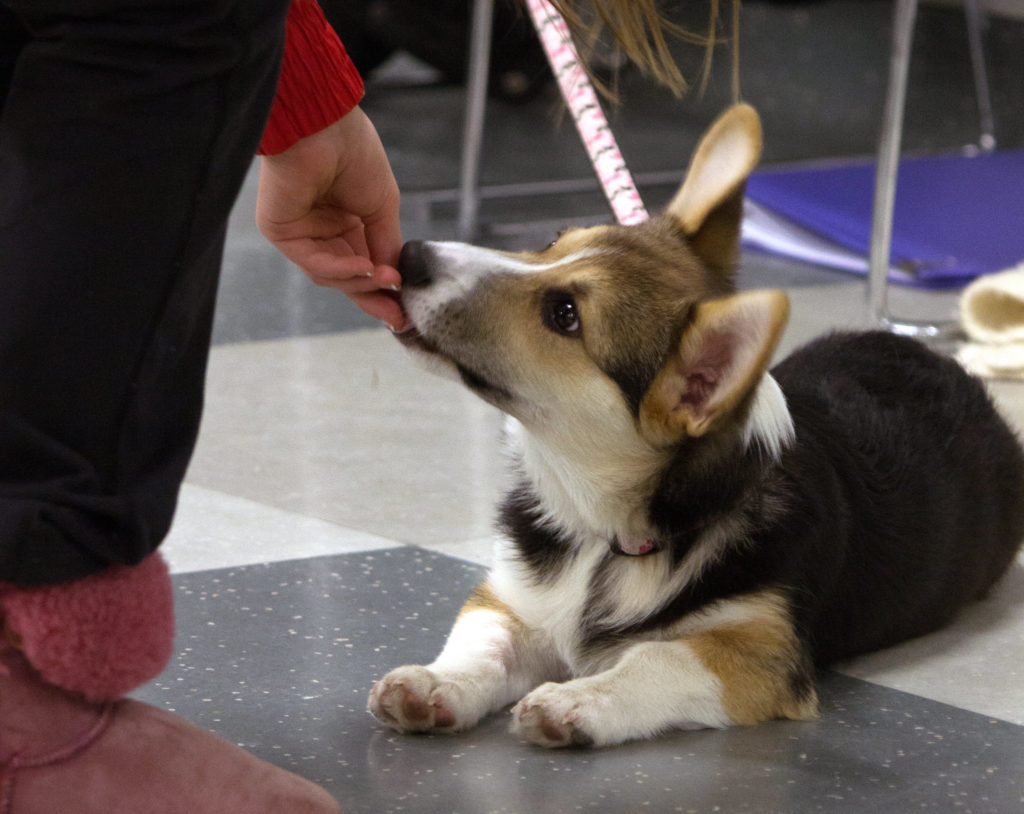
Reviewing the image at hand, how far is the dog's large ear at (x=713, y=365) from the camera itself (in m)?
1.64

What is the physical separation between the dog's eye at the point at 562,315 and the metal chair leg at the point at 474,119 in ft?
10.5

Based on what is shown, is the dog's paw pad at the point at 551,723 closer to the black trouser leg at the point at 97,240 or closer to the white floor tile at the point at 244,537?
the black trouser leg at the point at 97,240

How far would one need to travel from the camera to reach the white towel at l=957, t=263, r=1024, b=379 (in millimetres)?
3771

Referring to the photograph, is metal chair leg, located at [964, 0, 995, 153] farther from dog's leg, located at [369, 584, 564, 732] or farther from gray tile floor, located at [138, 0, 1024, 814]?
dog's leg, located at [369, 584, 564, 732]

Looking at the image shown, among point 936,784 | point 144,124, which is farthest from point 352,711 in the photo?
point 144,124

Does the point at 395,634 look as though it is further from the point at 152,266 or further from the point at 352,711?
the point at 152,266

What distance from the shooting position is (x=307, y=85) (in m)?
1.67

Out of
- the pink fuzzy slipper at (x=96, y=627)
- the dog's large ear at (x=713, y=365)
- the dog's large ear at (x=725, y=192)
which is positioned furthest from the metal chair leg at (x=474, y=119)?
the pink fuzzy slipper at (x=96, y=627)

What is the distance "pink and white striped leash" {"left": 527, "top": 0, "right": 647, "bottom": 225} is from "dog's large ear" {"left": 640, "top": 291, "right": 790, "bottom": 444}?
1.79 ft

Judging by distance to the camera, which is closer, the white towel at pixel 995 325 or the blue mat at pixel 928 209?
the white towel at pixel 995 325

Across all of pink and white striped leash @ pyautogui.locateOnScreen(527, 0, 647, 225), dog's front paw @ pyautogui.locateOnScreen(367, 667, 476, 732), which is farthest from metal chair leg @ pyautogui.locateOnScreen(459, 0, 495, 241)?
dog's front paw @ pyautogui.locateOnScreen(367, 667, 476, 732)

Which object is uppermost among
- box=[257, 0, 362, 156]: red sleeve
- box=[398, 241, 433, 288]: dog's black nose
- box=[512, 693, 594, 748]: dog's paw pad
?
box=[257, 0, 362, 156]: red sleeve

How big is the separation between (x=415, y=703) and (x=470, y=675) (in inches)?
4.6

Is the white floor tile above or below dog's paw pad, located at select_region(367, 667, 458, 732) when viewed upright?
below
